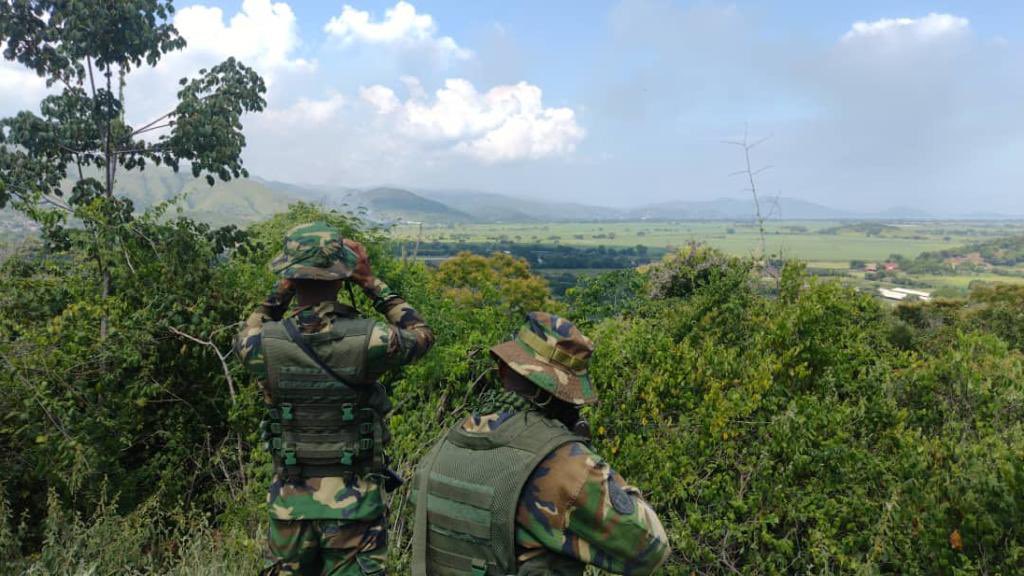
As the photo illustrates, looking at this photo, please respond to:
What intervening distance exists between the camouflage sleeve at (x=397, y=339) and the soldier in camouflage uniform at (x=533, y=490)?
0.98m

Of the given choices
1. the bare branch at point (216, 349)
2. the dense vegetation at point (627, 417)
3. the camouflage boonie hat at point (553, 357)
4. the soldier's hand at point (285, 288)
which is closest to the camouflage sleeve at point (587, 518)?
the camouflage boonie hat at point (553, 357)

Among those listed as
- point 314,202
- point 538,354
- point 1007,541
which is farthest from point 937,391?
point 314,202

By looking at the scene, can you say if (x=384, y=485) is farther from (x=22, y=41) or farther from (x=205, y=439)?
(x=22, y=41)

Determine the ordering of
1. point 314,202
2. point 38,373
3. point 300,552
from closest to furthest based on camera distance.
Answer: point 300,552
point 38,373
point 314,202

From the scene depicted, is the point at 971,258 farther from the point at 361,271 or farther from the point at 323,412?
the point at 323,412

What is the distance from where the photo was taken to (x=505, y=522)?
201cm

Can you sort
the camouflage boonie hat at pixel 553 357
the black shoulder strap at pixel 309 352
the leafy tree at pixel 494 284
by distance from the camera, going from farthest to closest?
1. the leafy tree at pixel 494 284
2. the black shoulder strap at pixel 309 352
3. the camouflage boonie hat at pixel 553 357

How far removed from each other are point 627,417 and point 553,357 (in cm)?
227

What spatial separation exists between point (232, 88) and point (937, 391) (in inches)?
265

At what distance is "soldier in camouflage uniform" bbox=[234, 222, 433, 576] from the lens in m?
3.18

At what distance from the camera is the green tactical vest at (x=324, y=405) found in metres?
3.17

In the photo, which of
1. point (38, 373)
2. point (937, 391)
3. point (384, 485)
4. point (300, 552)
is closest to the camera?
point (300, 552)

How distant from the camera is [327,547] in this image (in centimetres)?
320

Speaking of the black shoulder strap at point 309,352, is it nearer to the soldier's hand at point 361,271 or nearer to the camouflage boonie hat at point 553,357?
the soldier's hand at point 361,271
